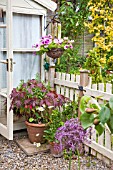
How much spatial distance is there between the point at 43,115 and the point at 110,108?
98.6 inches

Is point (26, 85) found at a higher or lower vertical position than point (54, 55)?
lower

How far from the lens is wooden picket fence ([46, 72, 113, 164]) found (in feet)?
8.70

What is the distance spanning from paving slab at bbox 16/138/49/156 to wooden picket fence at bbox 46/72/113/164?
0.54 m

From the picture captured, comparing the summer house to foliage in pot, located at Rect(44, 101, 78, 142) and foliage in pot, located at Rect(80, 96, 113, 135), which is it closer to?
foliage in pot, located at Rect(44, 101, 78, 142)

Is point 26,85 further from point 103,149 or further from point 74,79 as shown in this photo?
point 103,149

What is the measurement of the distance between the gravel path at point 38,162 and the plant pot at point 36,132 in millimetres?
232

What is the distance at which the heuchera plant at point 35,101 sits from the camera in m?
3.09

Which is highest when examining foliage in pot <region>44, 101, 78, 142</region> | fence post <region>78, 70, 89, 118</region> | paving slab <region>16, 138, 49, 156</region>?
fence post <region>78, 70, 89, 118</region>

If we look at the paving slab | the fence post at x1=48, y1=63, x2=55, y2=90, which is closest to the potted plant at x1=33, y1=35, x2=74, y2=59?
the fence post at x1=48, y1=63, x2=55, y2=90

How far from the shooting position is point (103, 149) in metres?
2.73

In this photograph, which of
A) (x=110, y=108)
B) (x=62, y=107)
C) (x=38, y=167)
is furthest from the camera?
(x=62, y=107)

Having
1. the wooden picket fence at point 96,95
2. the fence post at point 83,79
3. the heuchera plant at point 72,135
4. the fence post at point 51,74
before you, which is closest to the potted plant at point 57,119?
the wooden picket fence at point 96,95

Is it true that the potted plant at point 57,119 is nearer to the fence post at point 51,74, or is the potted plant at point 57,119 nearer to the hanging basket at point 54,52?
the fence post at point 51,74

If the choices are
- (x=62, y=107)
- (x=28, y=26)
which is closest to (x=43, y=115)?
(x=62, y=107)
